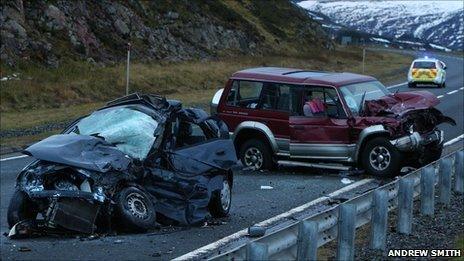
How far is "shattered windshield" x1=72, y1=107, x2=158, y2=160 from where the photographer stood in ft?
28.1

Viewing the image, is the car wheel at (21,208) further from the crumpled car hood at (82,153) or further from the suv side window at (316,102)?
the suv side window at (316,102)

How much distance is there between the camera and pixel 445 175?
9609mm

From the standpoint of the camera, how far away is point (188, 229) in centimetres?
856

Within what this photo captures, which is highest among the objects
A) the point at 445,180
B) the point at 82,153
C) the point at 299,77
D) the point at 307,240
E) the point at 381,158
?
the point at 299,77

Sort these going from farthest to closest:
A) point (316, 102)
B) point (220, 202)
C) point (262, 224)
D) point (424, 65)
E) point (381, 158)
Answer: point (424, 65) → point (316, 102) → point (381, 158) → point (220, 202) → point (262, 224)

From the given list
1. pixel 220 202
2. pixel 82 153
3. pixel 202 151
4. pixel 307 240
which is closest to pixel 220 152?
pixel 202 151

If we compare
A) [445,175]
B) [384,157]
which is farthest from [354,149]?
[445,175]

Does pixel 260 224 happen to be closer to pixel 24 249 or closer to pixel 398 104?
pixel 24 249

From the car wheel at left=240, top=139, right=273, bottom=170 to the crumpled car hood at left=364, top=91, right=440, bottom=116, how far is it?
6.69ft

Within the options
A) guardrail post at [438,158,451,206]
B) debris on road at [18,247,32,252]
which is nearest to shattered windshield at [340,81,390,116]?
guardrail post at [438,158,451,206]

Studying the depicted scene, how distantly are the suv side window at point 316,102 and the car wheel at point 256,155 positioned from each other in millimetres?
942

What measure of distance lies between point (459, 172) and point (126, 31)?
26.7 m

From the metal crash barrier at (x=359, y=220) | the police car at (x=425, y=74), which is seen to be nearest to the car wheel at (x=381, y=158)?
the metal crash barrier at (x=359, y=220)

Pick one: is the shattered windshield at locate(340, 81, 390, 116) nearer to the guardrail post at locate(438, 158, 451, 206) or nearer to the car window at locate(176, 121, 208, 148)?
the guardrail post at locate(438, 158, 451, 206)
